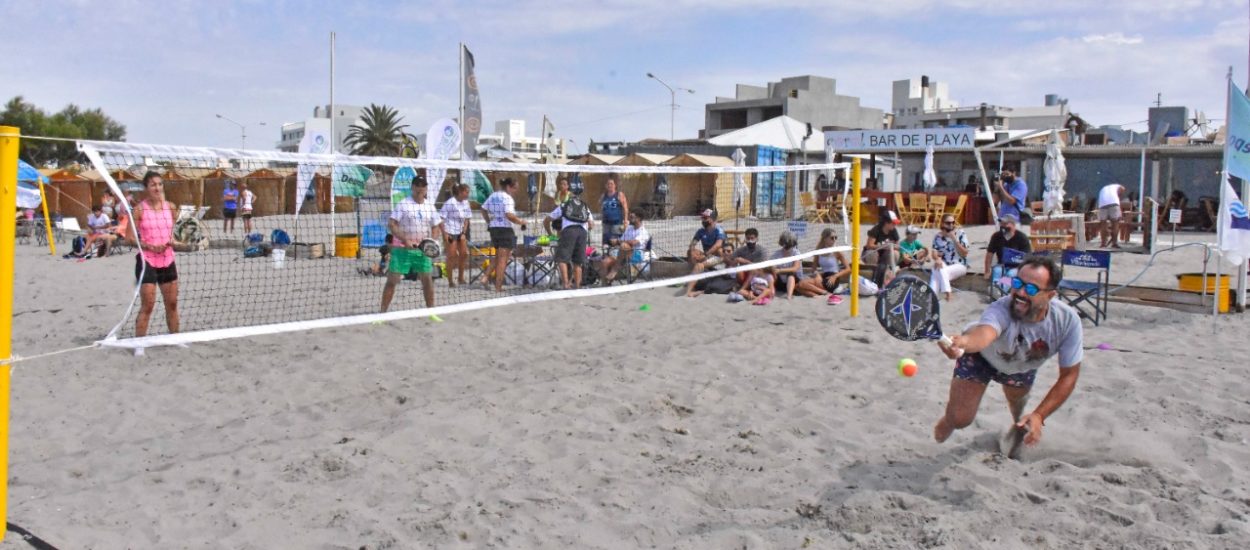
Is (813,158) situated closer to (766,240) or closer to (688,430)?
(766,240)

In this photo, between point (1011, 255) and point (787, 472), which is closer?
point (787, 472)

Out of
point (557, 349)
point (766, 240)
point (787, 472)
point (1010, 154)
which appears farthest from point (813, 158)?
point (787, 472)

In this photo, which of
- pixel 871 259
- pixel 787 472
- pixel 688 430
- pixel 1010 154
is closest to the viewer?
pixel 787 472

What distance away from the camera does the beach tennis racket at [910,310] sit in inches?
153

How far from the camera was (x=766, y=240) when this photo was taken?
17.0 meters

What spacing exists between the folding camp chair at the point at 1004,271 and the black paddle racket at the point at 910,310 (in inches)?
218

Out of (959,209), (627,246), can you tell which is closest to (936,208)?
(959,209)

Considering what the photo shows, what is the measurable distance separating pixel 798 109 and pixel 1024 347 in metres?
53.7

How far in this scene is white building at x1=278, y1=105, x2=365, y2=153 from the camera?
50703 millimetres

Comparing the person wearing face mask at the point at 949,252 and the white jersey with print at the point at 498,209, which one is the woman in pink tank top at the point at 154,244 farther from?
the person wearing face mask at the point at 949,252

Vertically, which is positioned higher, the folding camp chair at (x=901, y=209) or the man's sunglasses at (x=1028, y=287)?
the folding camp chair at (x=901, y=209)

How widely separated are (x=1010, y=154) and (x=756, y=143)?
7963mm

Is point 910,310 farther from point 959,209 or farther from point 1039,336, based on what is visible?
point 959,209

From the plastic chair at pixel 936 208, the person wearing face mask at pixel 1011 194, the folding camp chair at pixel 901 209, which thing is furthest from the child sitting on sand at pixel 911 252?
the folding camp chair at pixel 901 209
